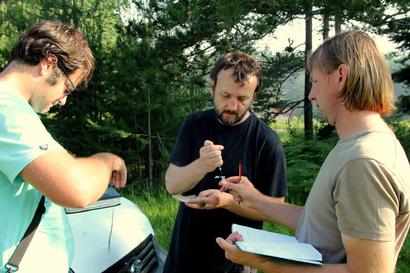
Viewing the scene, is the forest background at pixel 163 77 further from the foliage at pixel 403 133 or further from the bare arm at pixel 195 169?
the bare arm at pixel 195 169

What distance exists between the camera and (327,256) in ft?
5.51

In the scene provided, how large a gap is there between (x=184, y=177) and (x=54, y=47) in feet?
3.58

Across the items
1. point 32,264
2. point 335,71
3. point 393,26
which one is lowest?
point 32,264

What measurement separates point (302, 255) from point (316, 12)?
5479 mm

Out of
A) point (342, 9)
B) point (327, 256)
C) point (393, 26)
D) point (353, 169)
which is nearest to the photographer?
point (353, 169)

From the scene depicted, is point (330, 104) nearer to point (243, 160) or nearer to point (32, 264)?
point (243, 160)

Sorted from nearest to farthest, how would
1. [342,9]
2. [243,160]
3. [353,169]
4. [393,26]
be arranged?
1. [353,169]
2. [243,160]
3. [342,9]
4. [393,26]

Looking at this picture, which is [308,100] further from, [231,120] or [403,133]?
[231,120]

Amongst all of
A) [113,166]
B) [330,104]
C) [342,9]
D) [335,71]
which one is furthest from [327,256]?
[342,9]

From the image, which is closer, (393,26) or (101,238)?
(101,238)

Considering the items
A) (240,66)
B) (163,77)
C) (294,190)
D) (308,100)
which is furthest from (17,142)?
(308,100)

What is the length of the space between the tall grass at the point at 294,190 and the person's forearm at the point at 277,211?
2322 millimetres

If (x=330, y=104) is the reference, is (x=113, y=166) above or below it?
below

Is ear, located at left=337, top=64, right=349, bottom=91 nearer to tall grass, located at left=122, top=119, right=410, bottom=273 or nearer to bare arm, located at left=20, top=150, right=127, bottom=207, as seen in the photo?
bare arm, located at left=20, top=150, right=127, bottom=207
